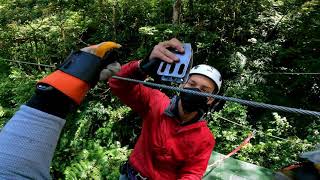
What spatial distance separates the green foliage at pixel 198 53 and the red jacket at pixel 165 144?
121 inches

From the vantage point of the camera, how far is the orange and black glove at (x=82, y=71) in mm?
1095

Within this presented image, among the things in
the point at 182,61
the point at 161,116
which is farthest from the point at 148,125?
the point at 182,61

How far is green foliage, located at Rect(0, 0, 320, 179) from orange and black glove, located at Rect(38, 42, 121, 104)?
173 inches

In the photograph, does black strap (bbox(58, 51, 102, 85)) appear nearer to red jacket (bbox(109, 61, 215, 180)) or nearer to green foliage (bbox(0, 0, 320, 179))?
red jacket (bbox(109, 61, 215, 180))

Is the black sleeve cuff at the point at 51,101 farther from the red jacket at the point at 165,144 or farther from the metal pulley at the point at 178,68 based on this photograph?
the red jacket at the point at 165,144

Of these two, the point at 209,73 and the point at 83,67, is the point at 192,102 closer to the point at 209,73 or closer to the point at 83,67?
the point at 209,73

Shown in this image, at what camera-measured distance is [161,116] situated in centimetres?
268

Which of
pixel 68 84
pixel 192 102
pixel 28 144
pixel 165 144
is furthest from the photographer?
pixel 165 144

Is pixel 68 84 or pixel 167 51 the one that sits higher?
pixel 68 84

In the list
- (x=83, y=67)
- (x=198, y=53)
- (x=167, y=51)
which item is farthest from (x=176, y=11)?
(x=83, y=67)

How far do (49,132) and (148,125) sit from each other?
1.76 meters

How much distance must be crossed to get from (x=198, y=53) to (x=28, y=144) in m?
6.68

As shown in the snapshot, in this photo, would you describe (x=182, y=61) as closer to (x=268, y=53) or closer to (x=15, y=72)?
(x=15, y=72)

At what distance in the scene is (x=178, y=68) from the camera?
1697mm
